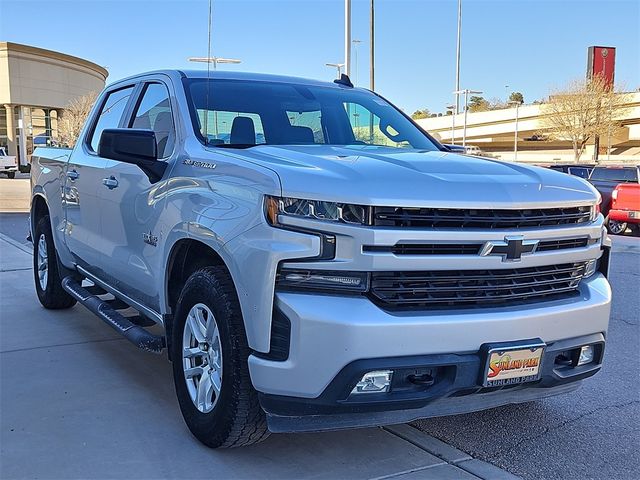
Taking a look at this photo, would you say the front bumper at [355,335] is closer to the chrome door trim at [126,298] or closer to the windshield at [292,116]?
the chrome door trim at [126,298]

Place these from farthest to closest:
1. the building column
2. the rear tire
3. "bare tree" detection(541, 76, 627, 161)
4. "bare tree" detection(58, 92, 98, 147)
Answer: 1. the building column
2. "bare tree" detection(541, 76, 627, 161)
3. "bare tree" detection(58, 92, 98, 147)
4. the rear tire

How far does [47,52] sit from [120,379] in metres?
61.9

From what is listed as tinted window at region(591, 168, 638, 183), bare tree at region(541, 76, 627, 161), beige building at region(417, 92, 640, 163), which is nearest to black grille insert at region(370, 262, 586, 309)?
tinted window at region(591, 168, 638, 183)


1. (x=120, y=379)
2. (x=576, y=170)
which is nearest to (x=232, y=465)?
(x=120, y=379)

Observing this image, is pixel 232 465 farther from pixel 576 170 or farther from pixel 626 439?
pixel 576 170

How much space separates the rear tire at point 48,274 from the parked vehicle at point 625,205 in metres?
12.4

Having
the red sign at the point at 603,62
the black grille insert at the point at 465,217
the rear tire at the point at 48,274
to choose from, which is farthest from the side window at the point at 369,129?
the red sign at the point at 603,62

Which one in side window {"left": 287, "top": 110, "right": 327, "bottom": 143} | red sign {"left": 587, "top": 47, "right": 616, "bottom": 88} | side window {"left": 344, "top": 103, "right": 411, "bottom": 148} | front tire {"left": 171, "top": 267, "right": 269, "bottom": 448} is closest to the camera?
front tire {"left": 171, "top": 267, "right": 269, "bottom": 448}

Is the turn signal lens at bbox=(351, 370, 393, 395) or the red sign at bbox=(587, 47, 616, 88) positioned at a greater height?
the red sign at bbox=(587, 47, 616, 88)

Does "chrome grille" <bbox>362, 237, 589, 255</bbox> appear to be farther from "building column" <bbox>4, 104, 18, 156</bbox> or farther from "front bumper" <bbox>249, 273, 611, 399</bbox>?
"building column" <bbox>4, 104, 18, 156</bbox>

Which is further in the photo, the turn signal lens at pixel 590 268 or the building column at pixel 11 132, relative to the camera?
the building column at pixel 11 132

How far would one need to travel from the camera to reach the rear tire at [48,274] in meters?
6.23

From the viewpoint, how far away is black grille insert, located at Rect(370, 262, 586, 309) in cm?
284

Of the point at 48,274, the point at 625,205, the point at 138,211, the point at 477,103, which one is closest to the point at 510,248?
the point at 138,211
